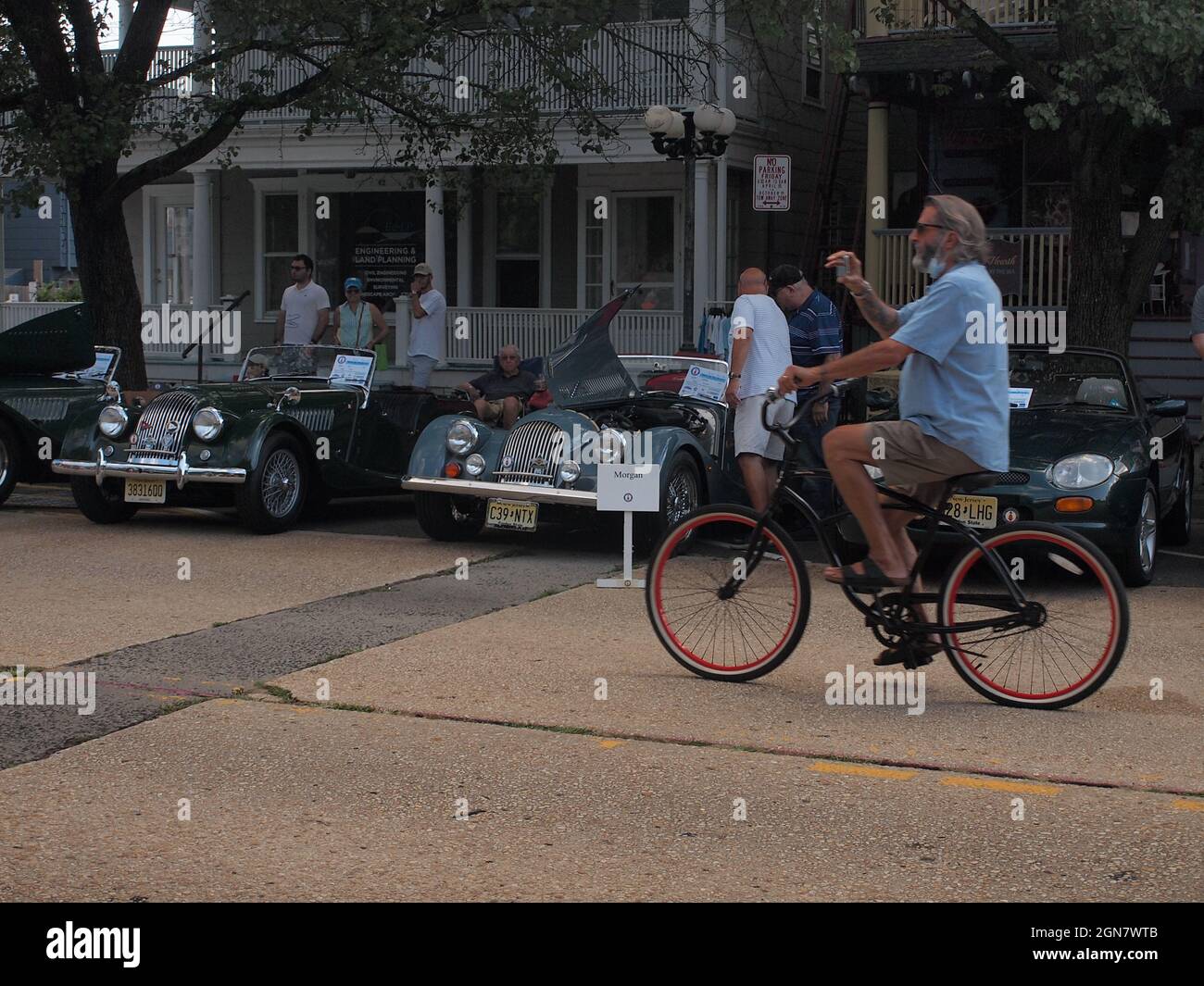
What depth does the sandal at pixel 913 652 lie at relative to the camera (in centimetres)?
649

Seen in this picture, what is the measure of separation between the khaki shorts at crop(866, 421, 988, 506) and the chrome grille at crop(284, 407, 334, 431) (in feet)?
21.9

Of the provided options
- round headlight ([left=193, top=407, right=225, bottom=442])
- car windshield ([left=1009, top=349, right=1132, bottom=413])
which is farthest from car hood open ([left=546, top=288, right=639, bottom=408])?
car windshield ([left=1009, top=349, right=1132, bottom=413])

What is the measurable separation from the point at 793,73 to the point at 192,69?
1107cm

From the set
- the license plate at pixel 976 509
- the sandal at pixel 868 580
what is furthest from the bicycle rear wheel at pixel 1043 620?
the license plate at pixel 976 509

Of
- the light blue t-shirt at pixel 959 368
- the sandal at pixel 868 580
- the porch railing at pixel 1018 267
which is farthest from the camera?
the porch railing at pixel 1018 267

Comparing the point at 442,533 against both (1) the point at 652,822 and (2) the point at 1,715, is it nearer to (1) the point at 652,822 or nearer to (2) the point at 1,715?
(2) the point at 1,715

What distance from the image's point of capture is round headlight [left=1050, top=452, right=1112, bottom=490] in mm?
9289

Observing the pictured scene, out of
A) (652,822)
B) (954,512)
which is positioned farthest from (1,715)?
(954,512)

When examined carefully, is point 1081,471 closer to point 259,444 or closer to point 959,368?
point 959,368

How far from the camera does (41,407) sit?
1311 cm

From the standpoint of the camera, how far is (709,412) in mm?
11656

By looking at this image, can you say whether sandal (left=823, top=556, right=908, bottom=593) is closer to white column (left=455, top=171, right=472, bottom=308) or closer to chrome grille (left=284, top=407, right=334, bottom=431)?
chrome grille (left=284, top=407, right=334, bottom=431)

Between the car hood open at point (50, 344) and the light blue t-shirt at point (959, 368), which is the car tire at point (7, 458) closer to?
the car hood open at point (50, 344)

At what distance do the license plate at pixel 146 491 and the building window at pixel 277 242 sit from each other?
14.5 meters
